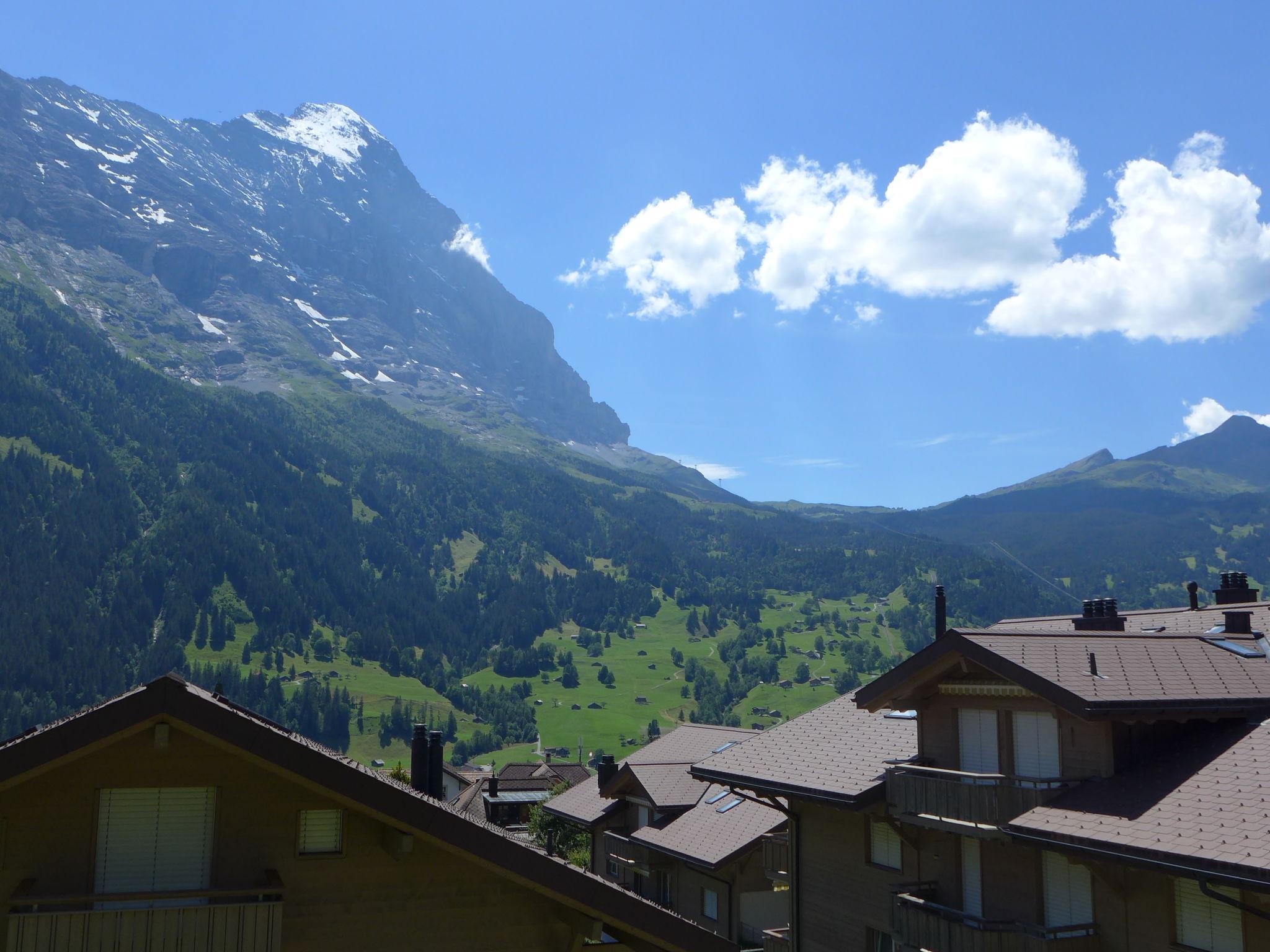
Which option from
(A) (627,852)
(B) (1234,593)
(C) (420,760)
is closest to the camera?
(C) (420,760)

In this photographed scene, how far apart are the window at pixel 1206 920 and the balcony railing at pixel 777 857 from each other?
12.8m

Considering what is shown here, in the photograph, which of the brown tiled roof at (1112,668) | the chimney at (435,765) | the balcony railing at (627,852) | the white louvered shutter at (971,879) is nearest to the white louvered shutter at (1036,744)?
the brown tiled roof at (1112,668)

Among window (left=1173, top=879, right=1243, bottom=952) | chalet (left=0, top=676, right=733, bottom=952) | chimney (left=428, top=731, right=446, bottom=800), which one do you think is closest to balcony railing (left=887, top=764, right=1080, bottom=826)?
window (left=1173, top=879, right=1243, bottom=952)

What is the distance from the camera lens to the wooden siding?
11.9m

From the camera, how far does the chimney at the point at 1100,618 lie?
1107 inches

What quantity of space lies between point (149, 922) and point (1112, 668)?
16.8 metres

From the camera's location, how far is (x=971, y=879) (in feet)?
69.9

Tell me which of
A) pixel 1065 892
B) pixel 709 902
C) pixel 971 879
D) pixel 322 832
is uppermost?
pixel 322 832

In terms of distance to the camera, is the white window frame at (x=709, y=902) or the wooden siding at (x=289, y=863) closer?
the wooden siding at (x=289, y=863)

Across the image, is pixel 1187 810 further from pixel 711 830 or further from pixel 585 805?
pixel 585 805

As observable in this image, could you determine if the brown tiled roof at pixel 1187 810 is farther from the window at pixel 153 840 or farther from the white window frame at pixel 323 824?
the window at pixel 153 840

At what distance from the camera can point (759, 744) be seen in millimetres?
29812

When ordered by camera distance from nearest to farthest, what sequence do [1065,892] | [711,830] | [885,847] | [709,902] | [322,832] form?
[322,832], [1065,892], [885,847], [709,902], [711,830]

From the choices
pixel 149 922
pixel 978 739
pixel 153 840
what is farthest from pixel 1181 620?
pixel 149 922
